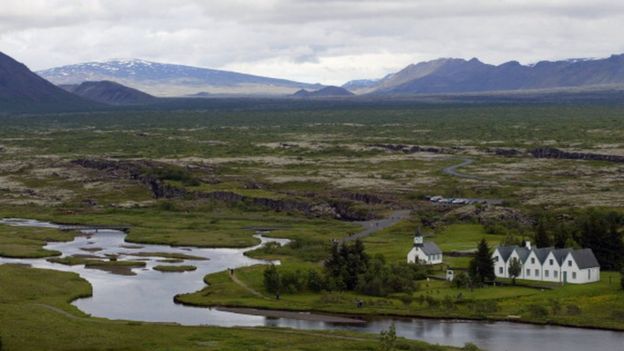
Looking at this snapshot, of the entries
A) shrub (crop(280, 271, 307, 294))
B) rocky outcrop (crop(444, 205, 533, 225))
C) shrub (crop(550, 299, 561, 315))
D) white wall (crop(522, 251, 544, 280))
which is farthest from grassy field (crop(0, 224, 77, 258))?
shrub (crop(550, 299, 561, 315))

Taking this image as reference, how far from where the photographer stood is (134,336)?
254 feet

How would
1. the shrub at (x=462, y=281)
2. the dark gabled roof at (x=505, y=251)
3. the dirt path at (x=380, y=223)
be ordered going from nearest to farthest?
the shrub at (x=462, y=281), the dark gabled roof at (x=505, y=251), the dirt path at (x=380, y=223)

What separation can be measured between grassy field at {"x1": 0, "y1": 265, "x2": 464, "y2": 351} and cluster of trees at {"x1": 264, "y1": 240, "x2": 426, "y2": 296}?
15.3 m

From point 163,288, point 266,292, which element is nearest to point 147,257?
point 163,288

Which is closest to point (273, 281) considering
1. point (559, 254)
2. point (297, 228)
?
point (559, 254)

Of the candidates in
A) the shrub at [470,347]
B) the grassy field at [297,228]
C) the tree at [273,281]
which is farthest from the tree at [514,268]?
the shrub at [470,347]

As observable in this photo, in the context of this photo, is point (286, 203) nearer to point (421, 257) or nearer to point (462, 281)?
point (421, 257)

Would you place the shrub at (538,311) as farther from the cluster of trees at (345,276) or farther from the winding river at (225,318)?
the cluster of trees at (345,276)

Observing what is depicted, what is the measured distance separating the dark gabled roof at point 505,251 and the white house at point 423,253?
8.41 meters

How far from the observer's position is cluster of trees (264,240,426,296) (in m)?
95.4

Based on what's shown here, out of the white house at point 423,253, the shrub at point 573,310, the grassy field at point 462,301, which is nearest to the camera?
the grassy field at point 462,301

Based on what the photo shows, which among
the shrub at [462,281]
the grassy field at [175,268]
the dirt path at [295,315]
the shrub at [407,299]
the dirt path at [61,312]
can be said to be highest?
the shrub at [462,281]

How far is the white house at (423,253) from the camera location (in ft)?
343

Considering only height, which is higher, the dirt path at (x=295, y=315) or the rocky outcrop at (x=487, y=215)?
the rocky outcrop at (x=487, y=215)
